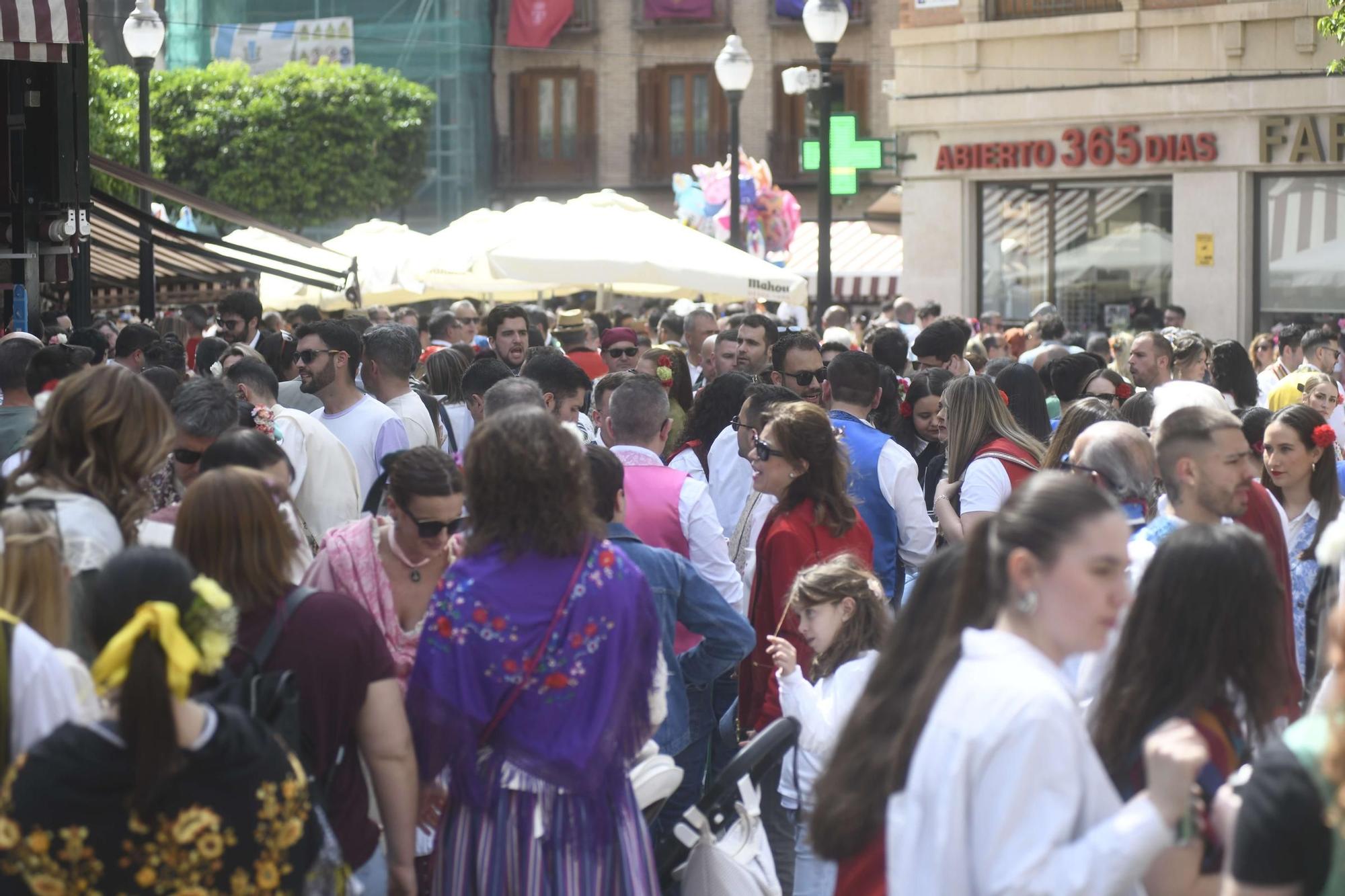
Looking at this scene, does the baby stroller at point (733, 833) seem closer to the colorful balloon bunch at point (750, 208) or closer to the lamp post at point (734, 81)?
the lamp post at point (734, 81)

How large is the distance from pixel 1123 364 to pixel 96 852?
10.2 meters

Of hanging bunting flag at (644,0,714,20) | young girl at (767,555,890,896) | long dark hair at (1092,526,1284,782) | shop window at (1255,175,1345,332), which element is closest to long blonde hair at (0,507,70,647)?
long dark hair at (1092,526,1284,782)

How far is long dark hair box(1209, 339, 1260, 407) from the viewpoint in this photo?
10.5m

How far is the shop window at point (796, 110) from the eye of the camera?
42031 millimetres

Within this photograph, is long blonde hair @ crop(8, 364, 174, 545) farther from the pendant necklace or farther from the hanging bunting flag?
the hanging bunting flag

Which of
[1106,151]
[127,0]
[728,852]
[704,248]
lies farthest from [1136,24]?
[127,0]

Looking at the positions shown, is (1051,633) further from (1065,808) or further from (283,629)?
(283,629)

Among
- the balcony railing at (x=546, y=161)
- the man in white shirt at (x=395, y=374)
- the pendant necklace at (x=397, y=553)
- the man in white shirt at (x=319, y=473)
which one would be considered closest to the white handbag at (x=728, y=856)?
the pendant necklace at (x=397, y=553)

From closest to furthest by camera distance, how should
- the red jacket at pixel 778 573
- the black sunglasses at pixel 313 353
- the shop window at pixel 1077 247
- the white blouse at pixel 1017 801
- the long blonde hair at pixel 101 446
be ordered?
the white blouse at pixel 1017 801 → the long blonde hair at pixel 101 446 → the red jacket at pixel 778 573 → the black sunglasses at pixel 313 353 → the shop window at pixel 1077 247

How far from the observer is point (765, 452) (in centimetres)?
622

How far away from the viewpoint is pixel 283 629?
3.79 m

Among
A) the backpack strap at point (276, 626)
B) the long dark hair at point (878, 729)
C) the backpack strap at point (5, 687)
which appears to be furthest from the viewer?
the backpack strap at point (276, 626)

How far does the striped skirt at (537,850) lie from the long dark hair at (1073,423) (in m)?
2.77

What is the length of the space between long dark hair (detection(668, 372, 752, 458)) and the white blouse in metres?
5.08
